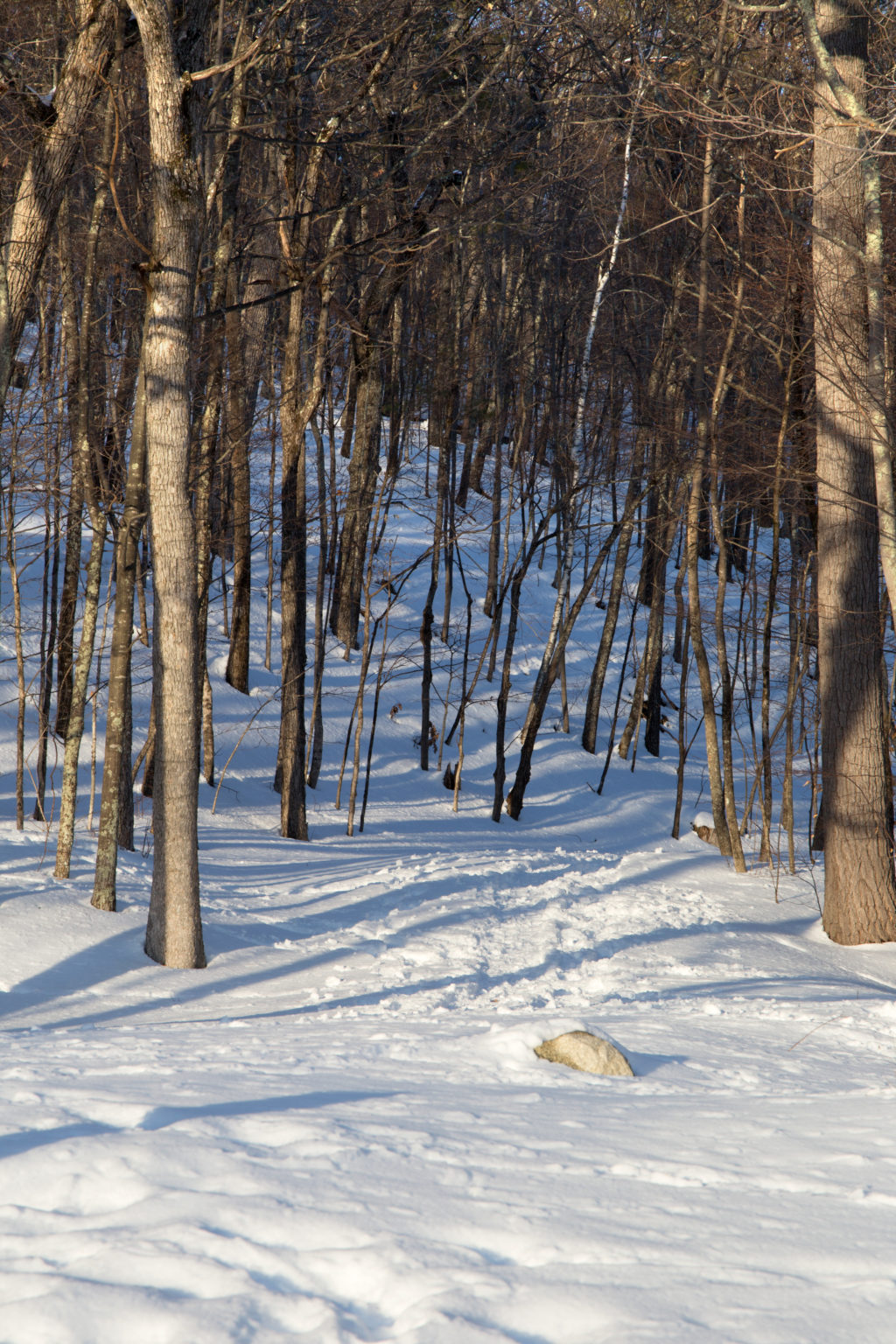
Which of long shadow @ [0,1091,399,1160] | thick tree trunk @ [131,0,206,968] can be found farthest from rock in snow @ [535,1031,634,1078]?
thick tree trunk @ [131,0,206,968]

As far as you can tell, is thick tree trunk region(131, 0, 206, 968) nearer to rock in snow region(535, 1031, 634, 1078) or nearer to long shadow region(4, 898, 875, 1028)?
long shadow region(4, 898, 875, 1028)

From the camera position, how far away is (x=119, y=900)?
327 inches

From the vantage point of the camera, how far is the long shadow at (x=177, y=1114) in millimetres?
2973

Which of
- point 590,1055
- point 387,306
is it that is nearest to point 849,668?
point 590,1055

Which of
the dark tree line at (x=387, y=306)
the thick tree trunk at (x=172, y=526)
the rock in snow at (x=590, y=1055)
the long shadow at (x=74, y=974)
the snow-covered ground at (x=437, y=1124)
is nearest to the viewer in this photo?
the snow-covered ground at (x=437, y=1124)

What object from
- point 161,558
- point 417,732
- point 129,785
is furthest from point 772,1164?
point 417,732

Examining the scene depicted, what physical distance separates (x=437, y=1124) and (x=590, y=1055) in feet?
4.11

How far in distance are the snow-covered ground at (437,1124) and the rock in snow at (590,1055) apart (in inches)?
3.1

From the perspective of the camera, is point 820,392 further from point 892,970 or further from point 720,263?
point 720,263

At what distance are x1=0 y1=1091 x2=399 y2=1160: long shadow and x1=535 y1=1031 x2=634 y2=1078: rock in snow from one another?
38.6 inches

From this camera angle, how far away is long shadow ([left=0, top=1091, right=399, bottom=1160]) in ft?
9.75

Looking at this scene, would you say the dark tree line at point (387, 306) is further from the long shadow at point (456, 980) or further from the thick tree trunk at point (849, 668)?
the long shadow at point (456, 980)

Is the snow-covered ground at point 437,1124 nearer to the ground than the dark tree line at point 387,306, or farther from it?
nearer to the ground

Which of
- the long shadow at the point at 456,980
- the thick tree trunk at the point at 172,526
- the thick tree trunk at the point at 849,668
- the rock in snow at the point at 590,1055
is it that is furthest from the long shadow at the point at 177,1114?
the thick tree trunk at the point at 849,668
